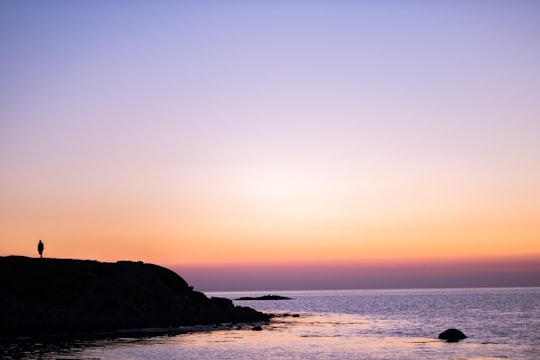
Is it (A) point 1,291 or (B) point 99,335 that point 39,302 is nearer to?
(A) point 1,291

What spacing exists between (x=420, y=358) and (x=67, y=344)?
36374mm

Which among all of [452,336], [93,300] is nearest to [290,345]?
[452,336]

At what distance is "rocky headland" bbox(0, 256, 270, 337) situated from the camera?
8009cm

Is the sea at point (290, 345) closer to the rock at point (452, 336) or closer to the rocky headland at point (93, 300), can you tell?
the rock at point (452, 336)

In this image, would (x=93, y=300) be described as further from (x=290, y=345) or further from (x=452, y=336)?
(x=452, y=336)

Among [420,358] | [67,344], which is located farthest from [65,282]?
[420,358]

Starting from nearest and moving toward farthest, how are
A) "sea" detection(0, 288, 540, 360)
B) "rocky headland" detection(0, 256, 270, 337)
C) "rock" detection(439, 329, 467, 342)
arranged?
"sea" detection(0, 288, 540, 360) < "rock" detection(439, 329, 467, 342) < "rocky headland" detection(0, 256, 270, 337)

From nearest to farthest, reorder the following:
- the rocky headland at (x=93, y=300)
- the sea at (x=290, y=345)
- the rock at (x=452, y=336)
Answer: the sea at (x=290, y=345) < the rock at (x=452, y=336) < the rocky headland at (x=93, y=300)

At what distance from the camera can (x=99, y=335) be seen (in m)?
77.6

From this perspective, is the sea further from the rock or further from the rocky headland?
the rocky headland

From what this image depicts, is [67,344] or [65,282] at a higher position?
[65,282]

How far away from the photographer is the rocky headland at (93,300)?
263 ft

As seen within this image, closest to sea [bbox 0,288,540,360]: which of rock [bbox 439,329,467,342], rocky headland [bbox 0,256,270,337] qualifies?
rock [bbox 439,329,467,342]

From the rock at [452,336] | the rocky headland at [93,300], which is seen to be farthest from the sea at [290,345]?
the rocky headland at [93,300]
